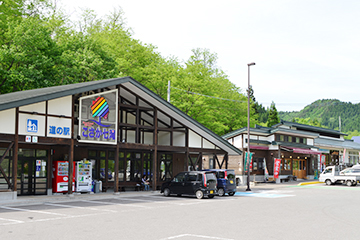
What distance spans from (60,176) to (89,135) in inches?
128

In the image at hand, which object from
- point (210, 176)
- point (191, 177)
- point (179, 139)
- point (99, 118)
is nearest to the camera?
point (99, 118)

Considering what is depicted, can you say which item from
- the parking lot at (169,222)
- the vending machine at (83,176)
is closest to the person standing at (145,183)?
the vending machine at (83,176)

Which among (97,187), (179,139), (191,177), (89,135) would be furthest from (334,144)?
(89,135)

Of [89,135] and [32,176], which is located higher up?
[89,135]

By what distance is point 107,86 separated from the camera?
2281cm

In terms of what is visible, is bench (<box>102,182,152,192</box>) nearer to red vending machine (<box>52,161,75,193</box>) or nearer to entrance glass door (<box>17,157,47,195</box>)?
red vending machine (<box>52,161,75,193</box>)

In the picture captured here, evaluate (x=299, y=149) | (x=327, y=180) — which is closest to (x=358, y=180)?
(x=327, y=180)

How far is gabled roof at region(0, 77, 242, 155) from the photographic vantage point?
19.1 m

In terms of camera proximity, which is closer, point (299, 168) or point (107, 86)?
point (107, 86)

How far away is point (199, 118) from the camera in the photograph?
43.1m

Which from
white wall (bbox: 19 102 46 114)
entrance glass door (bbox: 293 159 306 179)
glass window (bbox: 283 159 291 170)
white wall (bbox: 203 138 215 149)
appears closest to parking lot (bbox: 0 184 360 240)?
white wall (bbox: 19 102 46 114)

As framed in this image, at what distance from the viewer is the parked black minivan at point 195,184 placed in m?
23.0

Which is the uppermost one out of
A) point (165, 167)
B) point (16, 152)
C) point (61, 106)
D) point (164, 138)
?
point (61, 106)

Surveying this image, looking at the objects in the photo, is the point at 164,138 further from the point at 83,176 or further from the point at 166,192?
the point at 83,176
